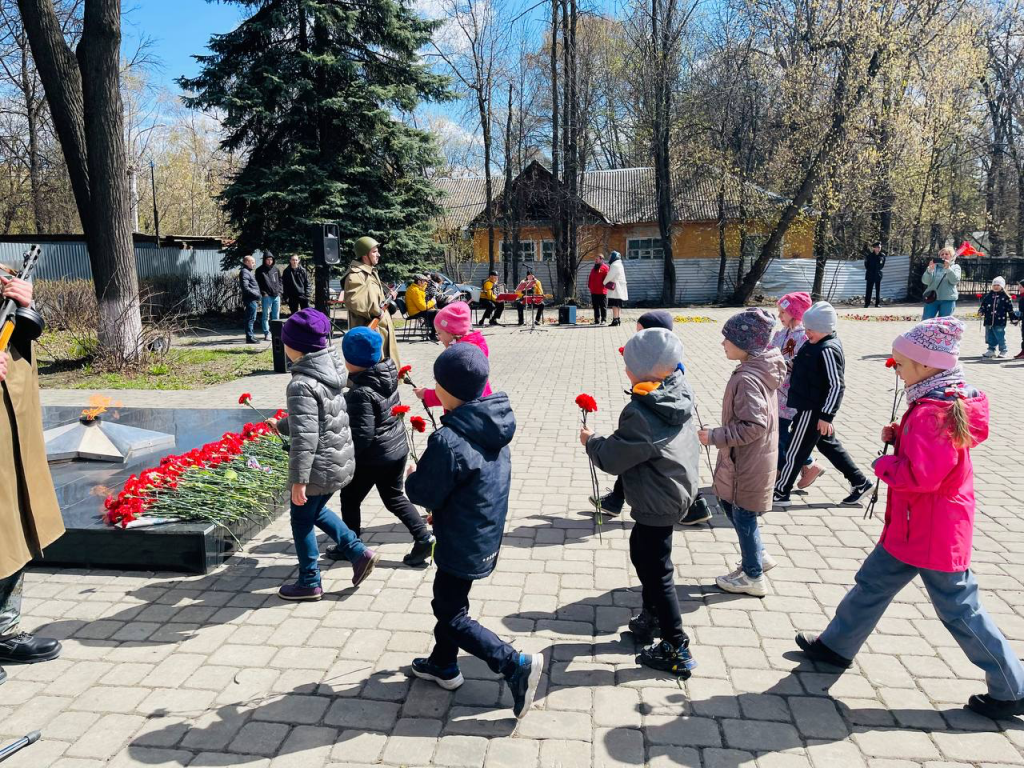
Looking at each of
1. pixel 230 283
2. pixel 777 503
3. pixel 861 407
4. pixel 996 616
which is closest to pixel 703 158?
pixel 230 283

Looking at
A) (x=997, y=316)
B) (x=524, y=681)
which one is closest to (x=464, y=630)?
(x=524, y=681)

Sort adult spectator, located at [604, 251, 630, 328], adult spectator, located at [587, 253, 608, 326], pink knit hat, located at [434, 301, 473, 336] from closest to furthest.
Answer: pink knit hat, located at [434, 301, 473, 336]
adult spectator, located at [604, 251, 630, 328]
adult spectator, located at [587, 253, 608, 326]

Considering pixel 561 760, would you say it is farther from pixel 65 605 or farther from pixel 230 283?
pixel 230 283

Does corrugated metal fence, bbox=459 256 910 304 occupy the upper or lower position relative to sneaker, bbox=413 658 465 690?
upper

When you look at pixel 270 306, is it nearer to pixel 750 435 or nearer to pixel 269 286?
pixel 269 286

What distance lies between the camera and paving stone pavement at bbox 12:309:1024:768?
2912 millimetres

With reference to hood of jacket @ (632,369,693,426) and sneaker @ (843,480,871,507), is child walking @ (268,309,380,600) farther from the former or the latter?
sneaker @ (843,480,871,507)

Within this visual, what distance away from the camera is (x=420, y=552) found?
463cm

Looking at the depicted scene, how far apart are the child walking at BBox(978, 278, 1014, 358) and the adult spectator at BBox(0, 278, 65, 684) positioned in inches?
582

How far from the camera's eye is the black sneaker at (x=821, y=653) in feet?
11.1

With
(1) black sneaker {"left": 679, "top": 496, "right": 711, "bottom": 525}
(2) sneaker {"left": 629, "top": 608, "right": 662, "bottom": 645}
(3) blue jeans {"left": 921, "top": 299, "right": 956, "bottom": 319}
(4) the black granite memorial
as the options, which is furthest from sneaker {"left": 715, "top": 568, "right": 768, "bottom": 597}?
(3) blue jeans {"left": 921, "top": 299, "right": 956, "bottom": 319}

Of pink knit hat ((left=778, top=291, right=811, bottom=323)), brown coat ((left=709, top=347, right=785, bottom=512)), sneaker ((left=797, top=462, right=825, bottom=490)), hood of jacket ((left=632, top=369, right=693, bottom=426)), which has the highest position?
pink knit hat ((left=778, top=291, right=811, bottom=323))

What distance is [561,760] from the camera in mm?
2840

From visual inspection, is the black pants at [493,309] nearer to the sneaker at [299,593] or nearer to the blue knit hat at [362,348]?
the blue knit hat at [362,348]
